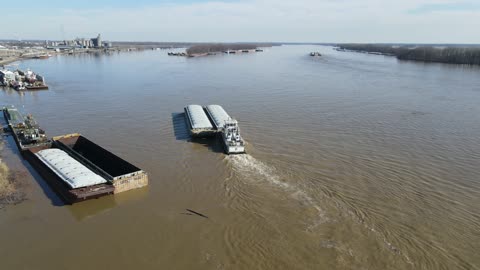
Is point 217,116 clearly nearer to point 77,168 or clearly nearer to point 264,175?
point 264,175

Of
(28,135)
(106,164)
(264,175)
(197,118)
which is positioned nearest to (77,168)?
(106,164)

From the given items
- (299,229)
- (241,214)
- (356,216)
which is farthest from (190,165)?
(356,216)

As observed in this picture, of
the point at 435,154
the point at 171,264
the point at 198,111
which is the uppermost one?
the point at 198,111

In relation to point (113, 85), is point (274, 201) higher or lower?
lower

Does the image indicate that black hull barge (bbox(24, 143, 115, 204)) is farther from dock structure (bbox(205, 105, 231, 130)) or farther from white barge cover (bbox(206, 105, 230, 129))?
white barge cover (bbox(206, 105, 230, 129))

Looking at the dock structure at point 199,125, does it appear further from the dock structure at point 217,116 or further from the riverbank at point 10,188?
the riverbank at point 10,188

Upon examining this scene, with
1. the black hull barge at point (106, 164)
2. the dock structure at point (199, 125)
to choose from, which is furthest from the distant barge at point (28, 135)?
the dock structure at point (199, 125)

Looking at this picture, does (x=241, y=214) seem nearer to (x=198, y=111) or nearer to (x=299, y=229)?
(x=299, y=229)
